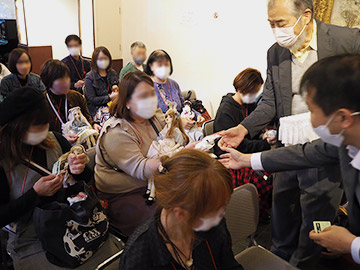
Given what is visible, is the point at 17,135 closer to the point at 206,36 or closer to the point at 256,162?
the point at 256,162

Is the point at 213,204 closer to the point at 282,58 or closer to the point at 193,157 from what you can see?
the point at 193,157

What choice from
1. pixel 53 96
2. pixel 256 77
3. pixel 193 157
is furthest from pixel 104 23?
pixel 193 157

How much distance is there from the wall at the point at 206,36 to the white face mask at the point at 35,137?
11.1 ft

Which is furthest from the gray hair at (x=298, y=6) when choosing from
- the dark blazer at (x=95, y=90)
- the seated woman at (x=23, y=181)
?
the dark blazer at (x=95, y=90)

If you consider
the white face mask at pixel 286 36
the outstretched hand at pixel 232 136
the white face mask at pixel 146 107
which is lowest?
the outstretched hand at pixel 232 136

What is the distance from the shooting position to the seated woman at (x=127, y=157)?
2.12 m

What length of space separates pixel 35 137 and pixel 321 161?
1645 millimetres

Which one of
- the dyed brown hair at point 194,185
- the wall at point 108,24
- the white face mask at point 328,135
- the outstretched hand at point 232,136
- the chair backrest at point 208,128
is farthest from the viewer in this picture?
the wall at point 108,24

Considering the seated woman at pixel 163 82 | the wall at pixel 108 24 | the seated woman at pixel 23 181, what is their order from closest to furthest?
1. the seated woman at pixel 23 181
2. the seated woman at pixel 163 82
3. the wall at pixel 108 24

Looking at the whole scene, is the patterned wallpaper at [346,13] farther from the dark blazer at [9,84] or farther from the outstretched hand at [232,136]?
the dark blazer at [9,84]

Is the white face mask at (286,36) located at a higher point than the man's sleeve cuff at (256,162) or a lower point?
higher

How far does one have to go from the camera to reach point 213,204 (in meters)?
1.20

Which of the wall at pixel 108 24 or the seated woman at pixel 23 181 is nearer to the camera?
the seated woman at pixel 23 181

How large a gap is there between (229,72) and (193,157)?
3.93m
